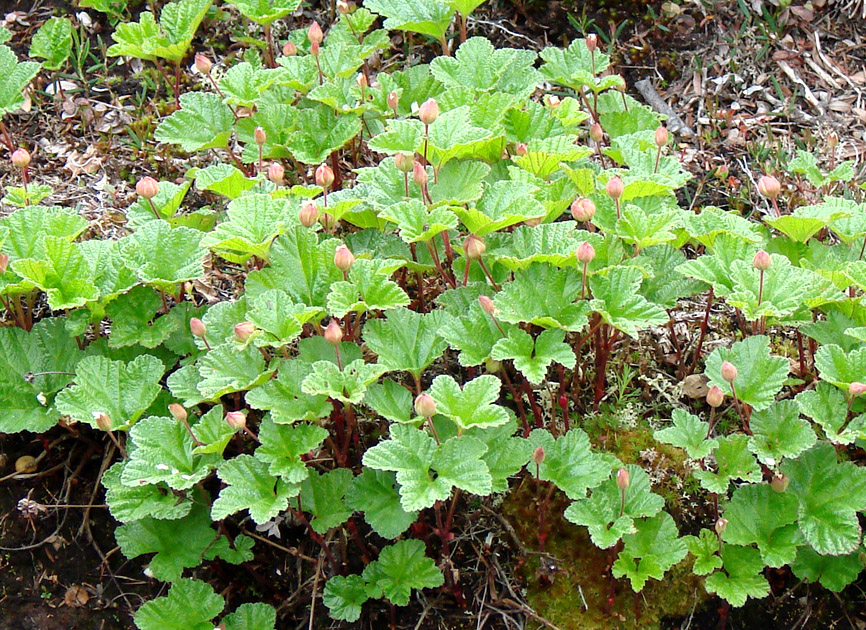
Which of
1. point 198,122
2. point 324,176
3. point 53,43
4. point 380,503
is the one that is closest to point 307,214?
point 324,176

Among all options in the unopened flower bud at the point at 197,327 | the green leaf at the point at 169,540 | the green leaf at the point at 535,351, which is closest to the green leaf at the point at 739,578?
the green leaf at the point at 535,351

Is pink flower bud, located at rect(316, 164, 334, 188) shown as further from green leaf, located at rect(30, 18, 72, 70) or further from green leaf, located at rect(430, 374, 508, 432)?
green leaf, located at rect(30, 18, 72, 70)

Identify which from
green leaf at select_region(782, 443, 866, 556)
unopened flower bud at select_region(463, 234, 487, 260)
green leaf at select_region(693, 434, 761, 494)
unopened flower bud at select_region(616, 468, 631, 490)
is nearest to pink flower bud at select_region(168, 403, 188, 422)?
unopened flower bud at select_region(463, 234, 487, 260)

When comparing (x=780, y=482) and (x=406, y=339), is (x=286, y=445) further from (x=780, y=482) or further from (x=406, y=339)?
(x=780, y=482)

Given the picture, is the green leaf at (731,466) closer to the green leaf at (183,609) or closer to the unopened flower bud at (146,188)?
the green leaf at (183,609)

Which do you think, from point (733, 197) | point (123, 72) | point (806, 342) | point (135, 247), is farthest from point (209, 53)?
point (806, 342)
